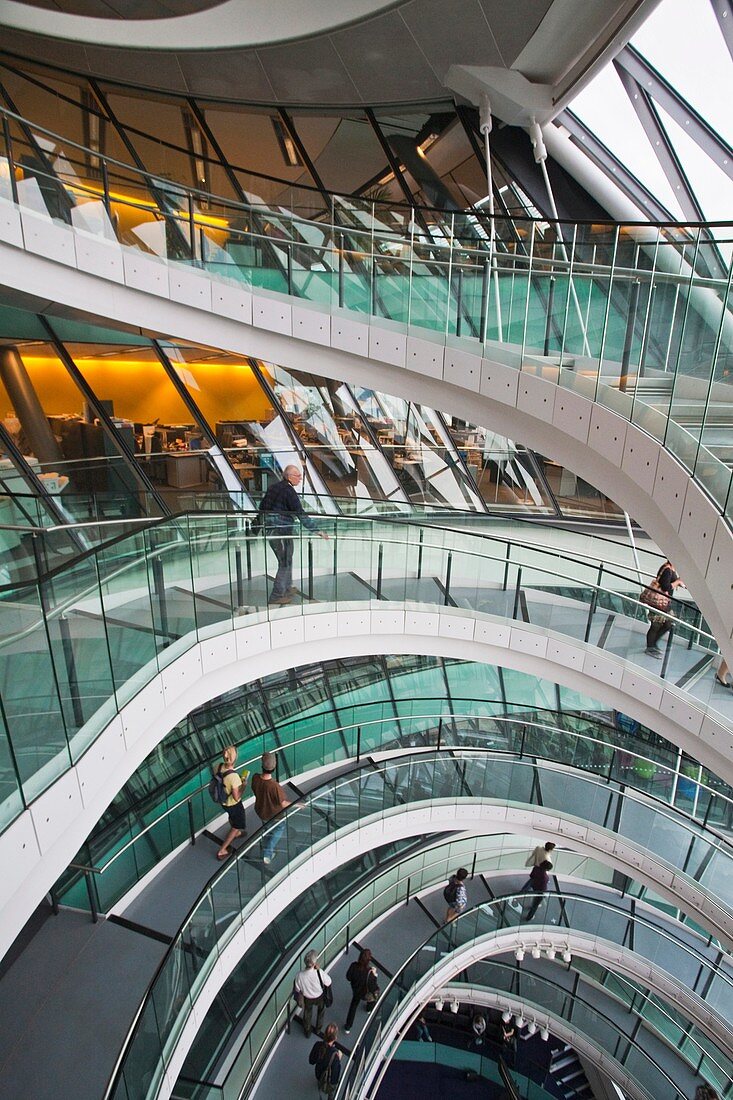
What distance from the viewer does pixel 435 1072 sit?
16.2m

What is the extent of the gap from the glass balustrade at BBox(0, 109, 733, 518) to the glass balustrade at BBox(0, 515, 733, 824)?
8.54 ft

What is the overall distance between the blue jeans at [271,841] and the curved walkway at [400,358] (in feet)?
18.1

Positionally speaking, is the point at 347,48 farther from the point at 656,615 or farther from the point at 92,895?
the point at 92,895

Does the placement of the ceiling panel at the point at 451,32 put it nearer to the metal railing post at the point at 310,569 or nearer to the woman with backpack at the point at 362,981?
the metal railing post at the point at 310,569

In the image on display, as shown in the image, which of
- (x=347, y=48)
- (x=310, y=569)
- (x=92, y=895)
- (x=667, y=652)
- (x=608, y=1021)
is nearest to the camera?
(x=92, y=895)

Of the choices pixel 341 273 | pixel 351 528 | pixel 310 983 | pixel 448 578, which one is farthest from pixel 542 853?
pixel 341 273

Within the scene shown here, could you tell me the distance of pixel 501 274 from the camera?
24.0ft

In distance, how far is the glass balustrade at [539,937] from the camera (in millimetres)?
11305

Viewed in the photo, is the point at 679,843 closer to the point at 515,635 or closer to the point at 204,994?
the point at 515,635

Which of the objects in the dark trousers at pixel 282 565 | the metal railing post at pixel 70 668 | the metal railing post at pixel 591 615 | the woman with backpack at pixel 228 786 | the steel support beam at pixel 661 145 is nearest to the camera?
the metal railing post at pixel 70 668

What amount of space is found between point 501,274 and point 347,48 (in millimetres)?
4373

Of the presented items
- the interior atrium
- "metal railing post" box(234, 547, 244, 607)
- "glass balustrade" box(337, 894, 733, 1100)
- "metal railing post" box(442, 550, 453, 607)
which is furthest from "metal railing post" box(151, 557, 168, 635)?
"glass balustrade" box(337, 894, 733, 1100)

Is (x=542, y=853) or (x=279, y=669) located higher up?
(x=279, y=669)

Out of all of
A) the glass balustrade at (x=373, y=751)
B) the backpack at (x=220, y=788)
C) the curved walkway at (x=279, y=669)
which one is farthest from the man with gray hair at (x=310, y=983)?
the curved walkway at (x=279, y=669)
